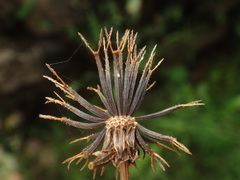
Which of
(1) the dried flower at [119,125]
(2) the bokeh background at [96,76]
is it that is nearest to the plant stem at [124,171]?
(1) the dried flower at [119,125]

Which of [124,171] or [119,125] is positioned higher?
[119,125]

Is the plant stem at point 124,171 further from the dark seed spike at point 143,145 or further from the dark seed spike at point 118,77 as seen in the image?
the dark seed spike at point 118,77

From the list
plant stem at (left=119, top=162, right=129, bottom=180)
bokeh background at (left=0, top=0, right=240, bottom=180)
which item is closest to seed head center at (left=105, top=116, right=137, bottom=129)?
plant stem at (left=119, top=162, right=129, bottom=180)

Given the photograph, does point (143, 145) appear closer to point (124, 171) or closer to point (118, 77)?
point (124, 171)

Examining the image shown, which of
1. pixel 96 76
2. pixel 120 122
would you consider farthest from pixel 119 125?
pixel 96 76

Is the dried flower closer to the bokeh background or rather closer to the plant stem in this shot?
the plant stem

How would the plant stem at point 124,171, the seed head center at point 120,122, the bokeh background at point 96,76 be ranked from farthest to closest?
the bokeh background at point 96,76
the seed head center at point 120,122
the plant stem at point 124,171
